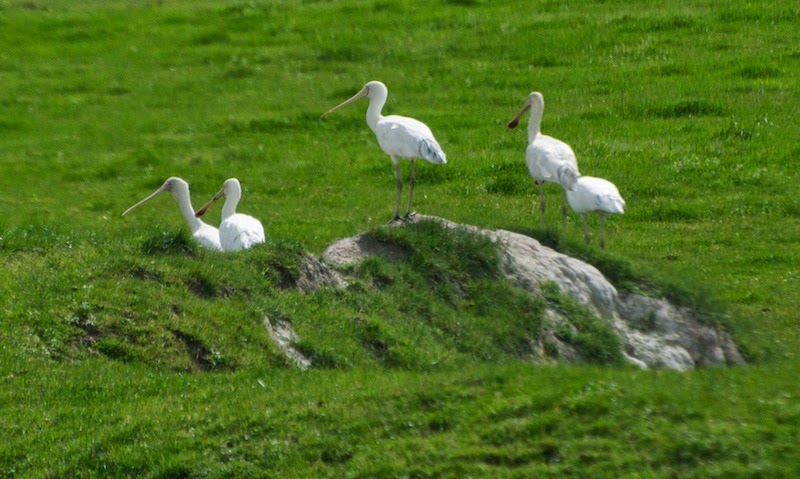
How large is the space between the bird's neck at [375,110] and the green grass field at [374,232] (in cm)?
173

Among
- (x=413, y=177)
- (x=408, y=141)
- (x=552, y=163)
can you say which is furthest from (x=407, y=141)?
(x=552, y=163)

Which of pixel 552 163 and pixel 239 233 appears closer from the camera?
pixel 239 233

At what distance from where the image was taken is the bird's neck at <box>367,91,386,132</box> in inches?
695

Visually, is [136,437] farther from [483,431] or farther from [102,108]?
[102,108]

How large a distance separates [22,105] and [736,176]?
15.8m

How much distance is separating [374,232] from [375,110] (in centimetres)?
311

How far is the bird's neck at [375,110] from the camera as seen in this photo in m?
17.6

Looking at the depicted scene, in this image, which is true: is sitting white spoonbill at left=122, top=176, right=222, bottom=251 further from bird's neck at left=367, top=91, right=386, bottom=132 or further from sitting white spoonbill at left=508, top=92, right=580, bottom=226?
sitting white spoonbill at left=508, top=92, right=580, bottom=226

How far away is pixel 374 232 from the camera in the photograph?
15406mm

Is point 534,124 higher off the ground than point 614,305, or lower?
higher

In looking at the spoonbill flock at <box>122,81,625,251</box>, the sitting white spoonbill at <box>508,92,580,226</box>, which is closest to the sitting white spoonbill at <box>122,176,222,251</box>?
the spoonbill flock at <box>122,81,625,251</box>

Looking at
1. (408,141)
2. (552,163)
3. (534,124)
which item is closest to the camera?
(408,141)

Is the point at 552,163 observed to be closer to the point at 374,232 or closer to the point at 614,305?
the point at 614,305

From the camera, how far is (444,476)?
361 inches
